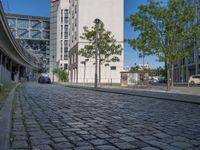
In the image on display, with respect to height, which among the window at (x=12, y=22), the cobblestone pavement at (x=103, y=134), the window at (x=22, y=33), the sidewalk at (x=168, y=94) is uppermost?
the window at (x=12, y=22)

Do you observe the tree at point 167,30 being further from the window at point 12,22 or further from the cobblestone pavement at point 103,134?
the window at point 12,22

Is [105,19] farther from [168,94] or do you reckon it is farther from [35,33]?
[35,33]

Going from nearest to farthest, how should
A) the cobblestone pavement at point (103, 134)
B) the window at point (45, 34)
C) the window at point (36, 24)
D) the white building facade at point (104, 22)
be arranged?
the cobblestone pavement at point (103, 134), the white building facade at point (104, 22), the window at point (36, 24), the window at point (45, 34)

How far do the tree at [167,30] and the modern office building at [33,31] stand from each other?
110126 mm

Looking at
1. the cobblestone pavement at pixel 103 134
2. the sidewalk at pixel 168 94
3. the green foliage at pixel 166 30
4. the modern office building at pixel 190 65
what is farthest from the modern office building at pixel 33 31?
the cobblestone pavement at pixel 103 134

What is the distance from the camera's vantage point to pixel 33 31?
135125 millimetres

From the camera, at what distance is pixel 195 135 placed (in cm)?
526

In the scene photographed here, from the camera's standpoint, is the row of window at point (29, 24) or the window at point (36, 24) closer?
the row of window at point (29, 24)

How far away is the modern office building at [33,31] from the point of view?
424 ft

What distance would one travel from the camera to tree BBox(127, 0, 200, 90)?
21.8 m

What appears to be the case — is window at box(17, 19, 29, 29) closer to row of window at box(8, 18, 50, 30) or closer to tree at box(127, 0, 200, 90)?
row of window at box(8, 18, 50, 30)

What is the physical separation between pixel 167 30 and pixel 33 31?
12062cm

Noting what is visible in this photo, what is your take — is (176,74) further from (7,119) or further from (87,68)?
(7,119)

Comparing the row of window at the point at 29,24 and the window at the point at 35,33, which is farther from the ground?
the row of window at the point at 29,24
